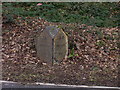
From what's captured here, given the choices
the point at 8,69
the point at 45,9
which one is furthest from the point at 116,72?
the point at 45,9

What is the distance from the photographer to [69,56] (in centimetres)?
714

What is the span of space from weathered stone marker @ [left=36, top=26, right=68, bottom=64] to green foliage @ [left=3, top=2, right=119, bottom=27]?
1.63 metres

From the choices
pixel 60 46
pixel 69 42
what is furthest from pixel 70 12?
pixel 60 46

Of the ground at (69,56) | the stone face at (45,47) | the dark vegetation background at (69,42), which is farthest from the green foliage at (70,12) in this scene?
the stone face at (45,47)

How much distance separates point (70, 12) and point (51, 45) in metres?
2.82

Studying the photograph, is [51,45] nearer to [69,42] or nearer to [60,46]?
[60,46]

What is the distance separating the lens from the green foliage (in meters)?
8.89

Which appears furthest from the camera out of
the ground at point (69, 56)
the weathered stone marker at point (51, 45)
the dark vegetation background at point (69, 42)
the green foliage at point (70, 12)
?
the green foliage at point (70, 12)

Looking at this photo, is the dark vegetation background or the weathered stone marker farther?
the weathered stone marker

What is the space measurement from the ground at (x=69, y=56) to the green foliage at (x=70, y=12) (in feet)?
1.24

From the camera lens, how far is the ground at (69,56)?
604 cm

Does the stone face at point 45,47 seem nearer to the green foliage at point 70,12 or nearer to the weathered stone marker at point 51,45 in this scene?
the weathered stone marker at point 51,45

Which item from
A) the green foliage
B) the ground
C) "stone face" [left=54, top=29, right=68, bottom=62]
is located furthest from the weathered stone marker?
→ the green foliage

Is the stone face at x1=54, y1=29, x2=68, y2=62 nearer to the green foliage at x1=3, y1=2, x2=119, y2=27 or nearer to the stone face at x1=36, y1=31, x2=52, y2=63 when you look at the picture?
the stone face at x1=36, y1=31, x2=52, y2=63
